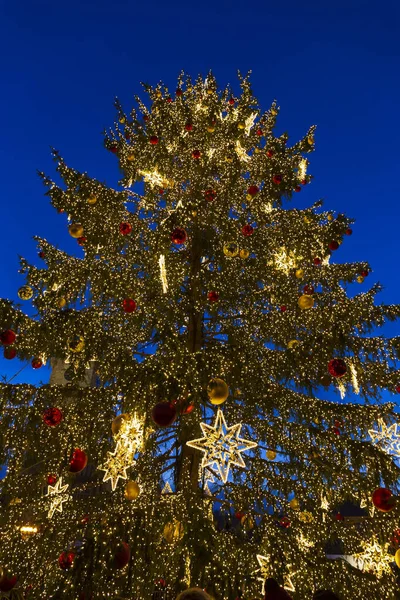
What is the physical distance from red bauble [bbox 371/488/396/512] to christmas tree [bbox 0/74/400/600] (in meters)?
0.02

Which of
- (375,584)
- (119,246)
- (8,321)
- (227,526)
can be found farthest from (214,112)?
(375,584)

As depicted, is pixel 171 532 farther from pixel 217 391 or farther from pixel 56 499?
pixel 217 391

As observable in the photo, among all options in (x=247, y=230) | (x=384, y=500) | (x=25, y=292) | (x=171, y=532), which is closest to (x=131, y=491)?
(x=171, y=532)

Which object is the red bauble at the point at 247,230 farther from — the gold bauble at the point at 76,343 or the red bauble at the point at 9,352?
the red bauble at the point at 9,352

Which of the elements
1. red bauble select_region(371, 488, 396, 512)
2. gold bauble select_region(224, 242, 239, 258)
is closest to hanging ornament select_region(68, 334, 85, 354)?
gold bauble select_region(224, 242, 239, 258)

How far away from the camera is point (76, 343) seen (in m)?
4.48

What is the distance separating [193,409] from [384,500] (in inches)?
85.9

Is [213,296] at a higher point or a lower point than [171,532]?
higher

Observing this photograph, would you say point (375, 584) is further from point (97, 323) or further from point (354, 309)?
point (97, 323)

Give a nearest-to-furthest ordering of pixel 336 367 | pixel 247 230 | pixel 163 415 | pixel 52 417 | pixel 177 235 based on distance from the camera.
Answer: pixel 163 415 → pixel 52 417 → pixel 336 367 → pixel 177 235 → pixel 247 230

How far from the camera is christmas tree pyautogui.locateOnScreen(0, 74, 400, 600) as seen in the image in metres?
3.92

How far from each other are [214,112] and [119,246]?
366 cm

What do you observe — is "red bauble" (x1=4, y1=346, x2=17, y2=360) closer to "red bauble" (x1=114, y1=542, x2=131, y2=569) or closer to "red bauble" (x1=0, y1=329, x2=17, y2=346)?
"red bauble" (x1=0, y1=329, x2=17, y2=346)

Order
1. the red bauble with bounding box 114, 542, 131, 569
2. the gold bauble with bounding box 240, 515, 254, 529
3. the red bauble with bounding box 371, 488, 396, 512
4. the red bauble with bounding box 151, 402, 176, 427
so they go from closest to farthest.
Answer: the red bauble with bounding box 114, 542, 131, 569 < the red bauble with bounding box 151, 402, 176, 427 < the red bauble with bounding box 371, 488, 396, 512 < the gold bauble with bounding box 240, 515, 254, 529
